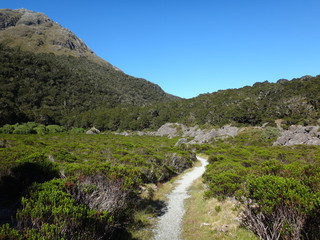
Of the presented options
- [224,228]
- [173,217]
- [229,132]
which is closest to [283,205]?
[224,228]

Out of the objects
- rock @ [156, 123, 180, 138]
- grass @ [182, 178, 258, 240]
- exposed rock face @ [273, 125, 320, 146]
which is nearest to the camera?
grass @ [182, 178, 258, 240]

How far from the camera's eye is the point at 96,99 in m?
115

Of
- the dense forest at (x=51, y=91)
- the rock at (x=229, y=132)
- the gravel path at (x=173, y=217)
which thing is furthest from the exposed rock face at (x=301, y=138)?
the dense forest at (x=51, y=91)

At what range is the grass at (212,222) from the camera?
22.6 feet

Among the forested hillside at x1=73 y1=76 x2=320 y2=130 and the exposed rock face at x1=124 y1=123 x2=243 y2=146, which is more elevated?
the forested hillside at x1=73 y1=76 x2=320 y2=130

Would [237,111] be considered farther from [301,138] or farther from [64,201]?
[64,201]

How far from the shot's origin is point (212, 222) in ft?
26.8

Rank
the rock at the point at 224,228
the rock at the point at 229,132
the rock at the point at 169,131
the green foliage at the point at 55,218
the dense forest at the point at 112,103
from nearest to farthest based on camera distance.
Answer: the green foliage at the point at 55,218 < the rock at the point at 224,228 < the rock at the point at 229,132 < the dense forest at the point at 112,103 < the rock at the point at 169,131

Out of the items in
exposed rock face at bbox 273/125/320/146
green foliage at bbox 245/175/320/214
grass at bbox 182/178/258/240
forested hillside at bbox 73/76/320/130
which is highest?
forested hillside at bbox 73/76/320/130

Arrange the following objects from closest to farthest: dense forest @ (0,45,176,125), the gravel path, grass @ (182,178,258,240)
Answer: grass @ (182,178,258,240)
the gravel path
dense forest @ (0,45,176,125)

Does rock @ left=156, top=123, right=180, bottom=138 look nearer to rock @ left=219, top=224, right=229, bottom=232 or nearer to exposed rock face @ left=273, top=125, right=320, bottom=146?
exposed rock face @ left=273, top=125, right=320, bottom=146

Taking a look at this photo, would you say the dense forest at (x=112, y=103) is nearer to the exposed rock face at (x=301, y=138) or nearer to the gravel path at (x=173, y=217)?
the exposed rock face at (x=301, y=138)

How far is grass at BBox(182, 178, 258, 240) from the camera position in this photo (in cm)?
689

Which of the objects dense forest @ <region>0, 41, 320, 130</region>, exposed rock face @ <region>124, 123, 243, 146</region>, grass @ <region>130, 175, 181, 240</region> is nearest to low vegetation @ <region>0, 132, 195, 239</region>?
grass @ <region>130, 175, 181, 240</region>
